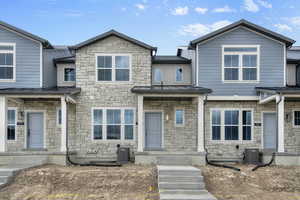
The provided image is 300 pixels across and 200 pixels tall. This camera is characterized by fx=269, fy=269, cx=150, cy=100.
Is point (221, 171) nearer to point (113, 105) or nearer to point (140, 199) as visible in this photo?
point (140, 199)

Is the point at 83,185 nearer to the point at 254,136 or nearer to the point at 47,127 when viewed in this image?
the point at 47,127

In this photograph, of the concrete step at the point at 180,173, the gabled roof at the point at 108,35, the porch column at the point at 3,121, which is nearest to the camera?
the concrete step at the point at 180,173

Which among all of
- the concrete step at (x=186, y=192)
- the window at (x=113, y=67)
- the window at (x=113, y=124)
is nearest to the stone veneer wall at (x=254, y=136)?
the window at (x=113, y=124)

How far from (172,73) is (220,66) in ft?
8.42

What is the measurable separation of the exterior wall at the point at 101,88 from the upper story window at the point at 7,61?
3125 mm

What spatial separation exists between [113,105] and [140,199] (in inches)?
228

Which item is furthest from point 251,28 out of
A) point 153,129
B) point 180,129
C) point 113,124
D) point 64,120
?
point 64,120

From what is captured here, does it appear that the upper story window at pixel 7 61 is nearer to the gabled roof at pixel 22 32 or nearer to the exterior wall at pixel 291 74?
the gabled roof at pixel 22 32

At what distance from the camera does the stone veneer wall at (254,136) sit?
12906mm

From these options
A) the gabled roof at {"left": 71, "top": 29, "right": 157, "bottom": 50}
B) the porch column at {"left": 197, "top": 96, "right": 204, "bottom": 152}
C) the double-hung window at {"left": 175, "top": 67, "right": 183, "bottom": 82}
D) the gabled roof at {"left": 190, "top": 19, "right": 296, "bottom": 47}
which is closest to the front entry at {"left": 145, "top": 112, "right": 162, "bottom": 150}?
the porch column at {"left": 197, "top": 96, "right": 204, "bottom": 152}

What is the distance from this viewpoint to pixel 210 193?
27.7ft

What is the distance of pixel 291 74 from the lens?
14266 millimetres

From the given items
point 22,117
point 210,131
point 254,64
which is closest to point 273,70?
point 254,64

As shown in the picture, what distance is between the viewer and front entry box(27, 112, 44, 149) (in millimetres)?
13086
